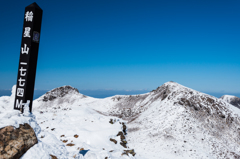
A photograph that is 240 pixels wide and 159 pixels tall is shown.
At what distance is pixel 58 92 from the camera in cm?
7281

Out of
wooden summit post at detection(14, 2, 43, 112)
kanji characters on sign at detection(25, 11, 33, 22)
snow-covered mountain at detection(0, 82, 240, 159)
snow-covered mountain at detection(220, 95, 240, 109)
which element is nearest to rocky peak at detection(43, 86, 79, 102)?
snow-covered mountain at detection(0, 82, 240, 159)

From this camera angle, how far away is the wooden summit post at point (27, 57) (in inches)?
439

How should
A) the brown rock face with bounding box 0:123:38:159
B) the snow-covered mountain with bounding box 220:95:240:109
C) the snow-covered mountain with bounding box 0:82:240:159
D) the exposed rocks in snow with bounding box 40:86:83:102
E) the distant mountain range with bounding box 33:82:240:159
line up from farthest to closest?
the exposed rocks in snow with bounding box 40:86:83:102 → the snow-covered mountain with bounding box 220:95:240:109 → the distant mountain range with bounding box 33:82:240:159 → the snow-covered mountain with bounding box 0:82:240:159 → the brown rock face with bounding box 0:123:38:159

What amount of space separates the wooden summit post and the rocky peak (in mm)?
62718

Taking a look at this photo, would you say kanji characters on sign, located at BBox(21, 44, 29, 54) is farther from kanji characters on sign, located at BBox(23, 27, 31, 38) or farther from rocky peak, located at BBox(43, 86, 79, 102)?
rocky peak, located at BBox(43, 86, 79, 102)

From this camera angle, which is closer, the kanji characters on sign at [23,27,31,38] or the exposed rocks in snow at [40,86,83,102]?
the kanji characters on sign at [23,27,31,38]

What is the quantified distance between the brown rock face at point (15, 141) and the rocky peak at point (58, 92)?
2565 inches

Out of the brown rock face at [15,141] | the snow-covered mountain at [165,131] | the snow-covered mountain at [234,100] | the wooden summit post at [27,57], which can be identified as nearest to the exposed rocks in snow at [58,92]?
the snow-covered mountain at [165,131]

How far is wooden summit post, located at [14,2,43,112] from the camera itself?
36.6 ft

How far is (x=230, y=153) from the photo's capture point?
1975 centimetres

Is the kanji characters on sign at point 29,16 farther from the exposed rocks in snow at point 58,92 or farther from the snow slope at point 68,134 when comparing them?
the exposed rocks in snow at point 58,92

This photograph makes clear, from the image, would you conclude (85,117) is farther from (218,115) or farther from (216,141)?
(218,115)

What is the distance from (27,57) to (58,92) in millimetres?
66025

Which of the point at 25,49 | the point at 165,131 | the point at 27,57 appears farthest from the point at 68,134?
the point at 165,131
